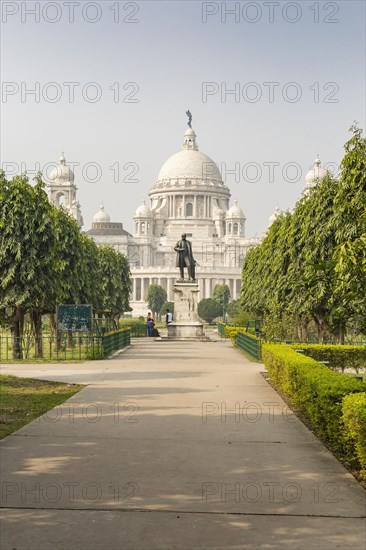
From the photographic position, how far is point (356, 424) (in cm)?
905

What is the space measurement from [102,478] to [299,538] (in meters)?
2.87

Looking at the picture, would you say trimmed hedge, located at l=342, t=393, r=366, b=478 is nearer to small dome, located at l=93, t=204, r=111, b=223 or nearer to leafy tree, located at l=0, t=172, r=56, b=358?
leafy tree, located at l=0, t=172, r=56, b=358

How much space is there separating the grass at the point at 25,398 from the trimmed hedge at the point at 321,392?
466cm

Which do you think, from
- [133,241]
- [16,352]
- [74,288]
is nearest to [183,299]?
[74,288]

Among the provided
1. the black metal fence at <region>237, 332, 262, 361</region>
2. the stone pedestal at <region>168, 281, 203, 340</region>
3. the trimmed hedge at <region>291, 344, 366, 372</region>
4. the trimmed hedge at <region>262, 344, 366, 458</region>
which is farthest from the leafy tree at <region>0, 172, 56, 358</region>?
the stone pedestal at <region>168, 281, 203, 340</region>

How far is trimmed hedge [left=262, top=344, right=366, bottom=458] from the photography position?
10.8m

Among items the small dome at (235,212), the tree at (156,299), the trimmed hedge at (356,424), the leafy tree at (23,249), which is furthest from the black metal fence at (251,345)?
the small dome at (235,212)

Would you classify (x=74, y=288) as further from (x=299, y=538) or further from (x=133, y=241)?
(x=133, y=241)

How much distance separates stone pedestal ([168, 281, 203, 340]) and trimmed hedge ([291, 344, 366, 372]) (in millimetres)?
23822

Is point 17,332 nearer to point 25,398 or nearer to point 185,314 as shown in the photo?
point 25,398

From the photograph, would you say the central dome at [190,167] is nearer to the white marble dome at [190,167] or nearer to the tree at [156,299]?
the white marble dome at [190,167]

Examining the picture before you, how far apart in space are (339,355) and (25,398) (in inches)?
432

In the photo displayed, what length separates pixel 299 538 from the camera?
6.90 m

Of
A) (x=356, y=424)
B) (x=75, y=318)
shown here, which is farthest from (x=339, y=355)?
(x=356, y=424)
